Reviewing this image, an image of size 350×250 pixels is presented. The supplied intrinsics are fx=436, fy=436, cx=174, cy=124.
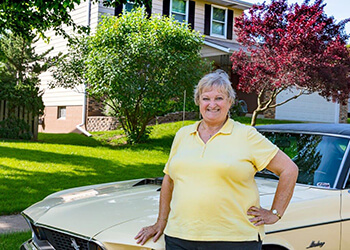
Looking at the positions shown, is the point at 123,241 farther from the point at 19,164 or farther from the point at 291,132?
the point at 19,164

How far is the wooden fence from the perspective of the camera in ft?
46.4

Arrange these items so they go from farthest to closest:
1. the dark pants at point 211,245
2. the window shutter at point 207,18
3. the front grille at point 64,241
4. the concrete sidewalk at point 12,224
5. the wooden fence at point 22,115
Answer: the window shutter at point 207,18 < the wooden fence at point 22,115 < the concrete sidewalk at point 12,224 < the front grille at point 64,241 < the dark pants at point 211,245

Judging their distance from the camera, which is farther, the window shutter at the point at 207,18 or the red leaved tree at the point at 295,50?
the window shutter at the point at 207,18

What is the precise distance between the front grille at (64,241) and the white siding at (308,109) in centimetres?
1913

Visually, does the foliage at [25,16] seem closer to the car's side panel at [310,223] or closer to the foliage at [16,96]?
the foliage at [16,96]

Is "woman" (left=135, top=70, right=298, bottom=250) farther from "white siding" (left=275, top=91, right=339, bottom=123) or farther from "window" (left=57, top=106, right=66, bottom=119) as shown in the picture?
"white siding" (left=275, top=91, right=339, bottom=123)

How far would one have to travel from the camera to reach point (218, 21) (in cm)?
2133

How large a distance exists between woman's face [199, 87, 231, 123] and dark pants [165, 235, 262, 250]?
28.0 inches

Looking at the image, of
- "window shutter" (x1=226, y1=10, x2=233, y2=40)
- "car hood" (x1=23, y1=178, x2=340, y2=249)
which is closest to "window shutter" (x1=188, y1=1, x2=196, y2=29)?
"window shutter" (x1=226, y1=10, x2=233, y2=40)

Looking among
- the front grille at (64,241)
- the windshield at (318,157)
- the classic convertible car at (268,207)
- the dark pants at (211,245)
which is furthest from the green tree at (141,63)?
the dark pants at (211,245)

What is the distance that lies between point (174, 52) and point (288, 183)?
434 inches

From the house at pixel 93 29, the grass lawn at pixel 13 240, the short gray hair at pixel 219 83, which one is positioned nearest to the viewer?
the short gray hair at pixel 219 83

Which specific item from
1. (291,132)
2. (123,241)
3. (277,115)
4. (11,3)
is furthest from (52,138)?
(123,241)

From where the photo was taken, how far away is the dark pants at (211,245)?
2.36 meters
